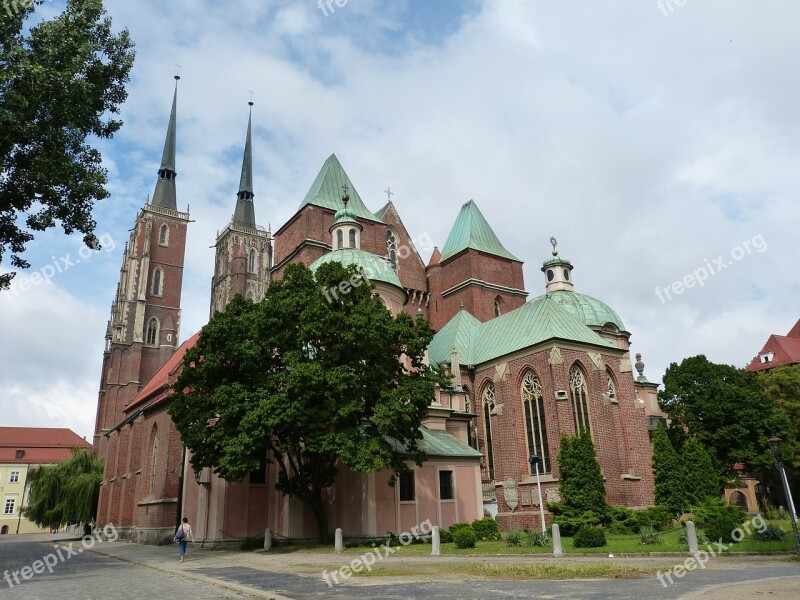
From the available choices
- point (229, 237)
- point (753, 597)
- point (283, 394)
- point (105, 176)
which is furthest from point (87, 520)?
point (229, 237)

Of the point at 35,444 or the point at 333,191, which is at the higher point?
the point at 333,191

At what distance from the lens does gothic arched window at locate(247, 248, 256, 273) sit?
93369 mm

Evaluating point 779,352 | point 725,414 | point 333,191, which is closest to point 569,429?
point 725,414

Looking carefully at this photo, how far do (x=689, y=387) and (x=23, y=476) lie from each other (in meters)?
71.8

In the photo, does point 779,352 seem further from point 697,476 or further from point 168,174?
point 168,174

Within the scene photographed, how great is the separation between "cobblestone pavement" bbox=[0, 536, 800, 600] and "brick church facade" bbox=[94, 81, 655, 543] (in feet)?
26.6

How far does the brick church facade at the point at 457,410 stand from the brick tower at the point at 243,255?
47100 millimetres

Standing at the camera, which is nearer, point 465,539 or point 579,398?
point 465,539

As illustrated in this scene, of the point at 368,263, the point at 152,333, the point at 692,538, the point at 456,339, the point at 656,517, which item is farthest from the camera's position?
the point at 152,333

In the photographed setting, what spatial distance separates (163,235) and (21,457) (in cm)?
3168

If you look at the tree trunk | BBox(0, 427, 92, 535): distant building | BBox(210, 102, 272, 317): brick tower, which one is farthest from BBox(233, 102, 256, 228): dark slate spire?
the tree trunk

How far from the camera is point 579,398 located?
32.1m

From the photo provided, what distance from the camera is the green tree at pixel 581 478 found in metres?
26.8

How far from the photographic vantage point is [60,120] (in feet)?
53.3
